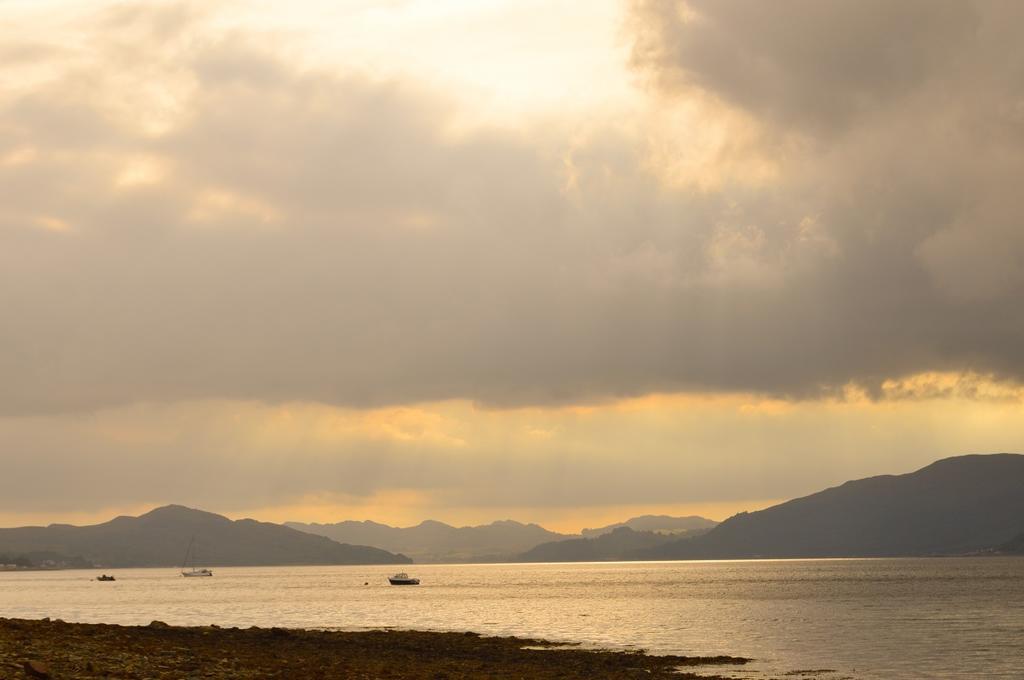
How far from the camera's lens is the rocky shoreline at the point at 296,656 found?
52.5 metres

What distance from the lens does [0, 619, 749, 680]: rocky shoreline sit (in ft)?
172

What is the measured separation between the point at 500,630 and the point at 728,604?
71124 mm

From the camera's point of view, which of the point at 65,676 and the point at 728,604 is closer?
the point at 65,676

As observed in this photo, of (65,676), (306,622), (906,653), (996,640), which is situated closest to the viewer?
(65,676)

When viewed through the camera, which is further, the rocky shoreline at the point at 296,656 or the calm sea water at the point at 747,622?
the calm sea water at the point at 747,622

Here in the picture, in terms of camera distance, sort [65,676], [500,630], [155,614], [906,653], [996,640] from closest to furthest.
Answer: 1. [65,676]
2. [906,653]
3. [996,640]
4. [500,630]
5. [155,614]

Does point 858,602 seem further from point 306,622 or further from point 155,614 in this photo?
point 155,614

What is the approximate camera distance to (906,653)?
3565 inches

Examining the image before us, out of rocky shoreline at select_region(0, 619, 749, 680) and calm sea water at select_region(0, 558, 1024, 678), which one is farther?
calm sea water at select_region(0, 558, 1024, 678)

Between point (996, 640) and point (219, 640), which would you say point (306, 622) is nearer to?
point (219, 640)

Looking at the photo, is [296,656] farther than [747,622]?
No

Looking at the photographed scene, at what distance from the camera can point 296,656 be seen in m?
73.2

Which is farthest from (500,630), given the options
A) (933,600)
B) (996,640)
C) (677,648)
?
(933,600)

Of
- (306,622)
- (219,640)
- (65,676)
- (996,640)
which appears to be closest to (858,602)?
(996,640)
